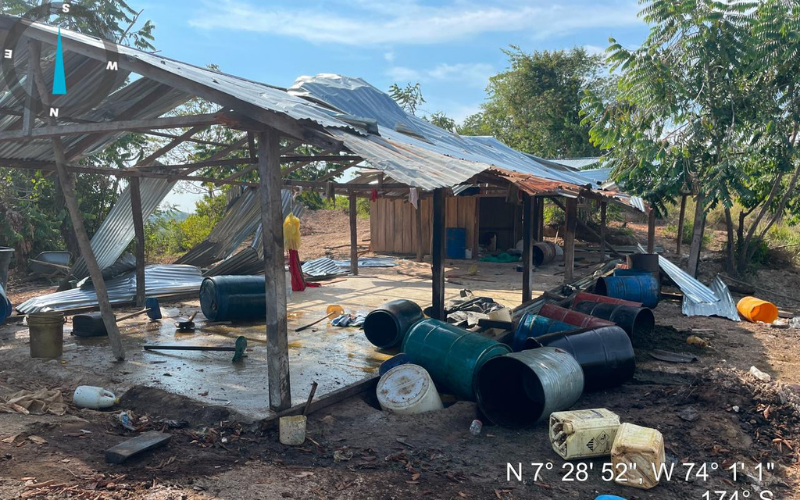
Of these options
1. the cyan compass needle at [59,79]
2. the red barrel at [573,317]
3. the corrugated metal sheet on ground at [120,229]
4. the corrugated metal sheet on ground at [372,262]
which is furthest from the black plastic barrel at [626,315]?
the corrugated metal sheet on ground at [372,262]

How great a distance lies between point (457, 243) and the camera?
19.2m

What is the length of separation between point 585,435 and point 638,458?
0.44 meters

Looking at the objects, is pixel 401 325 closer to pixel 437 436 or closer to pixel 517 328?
pixel 517 328

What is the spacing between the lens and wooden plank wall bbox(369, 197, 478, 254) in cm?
1930

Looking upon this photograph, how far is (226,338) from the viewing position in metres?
8.45

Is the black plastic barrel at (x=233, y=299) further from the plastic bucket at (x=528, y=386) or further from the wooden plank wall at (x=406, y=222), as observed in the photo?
the wooden plank wall at (x=406, y=222)

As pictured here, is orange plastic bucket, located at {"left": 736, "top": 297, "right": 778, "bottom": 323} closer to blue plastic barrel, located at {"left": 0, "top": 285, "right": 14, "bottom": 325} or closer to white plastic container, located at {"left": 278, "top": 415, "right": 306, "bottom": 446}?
white plastic container, located at {"left": 278, "top": 415, "right": 306, "bottom": 446}

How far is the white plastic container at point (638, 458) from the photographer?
4160 mm

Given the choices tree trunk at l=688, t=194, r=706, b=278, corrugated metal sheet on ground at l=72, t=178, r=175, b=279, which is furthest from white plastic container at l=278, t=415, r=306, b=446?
tree trunk at l=688, t=194, r=706, b=278

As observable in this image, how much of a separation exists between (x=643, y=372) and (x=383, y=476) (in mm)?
4216

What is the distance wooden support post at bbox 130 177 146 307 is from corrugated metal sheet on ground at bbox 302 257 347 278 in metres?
5.00

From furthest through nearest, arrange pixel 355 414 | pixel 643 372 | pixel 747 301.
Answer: pixel 747 301 → pixel 643 372 → pixel 355 414

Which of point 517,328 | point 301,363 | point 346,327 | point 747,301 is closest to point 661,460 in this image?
point 517,328

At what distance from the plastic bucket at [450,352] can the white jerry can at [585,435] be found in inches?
48.1
